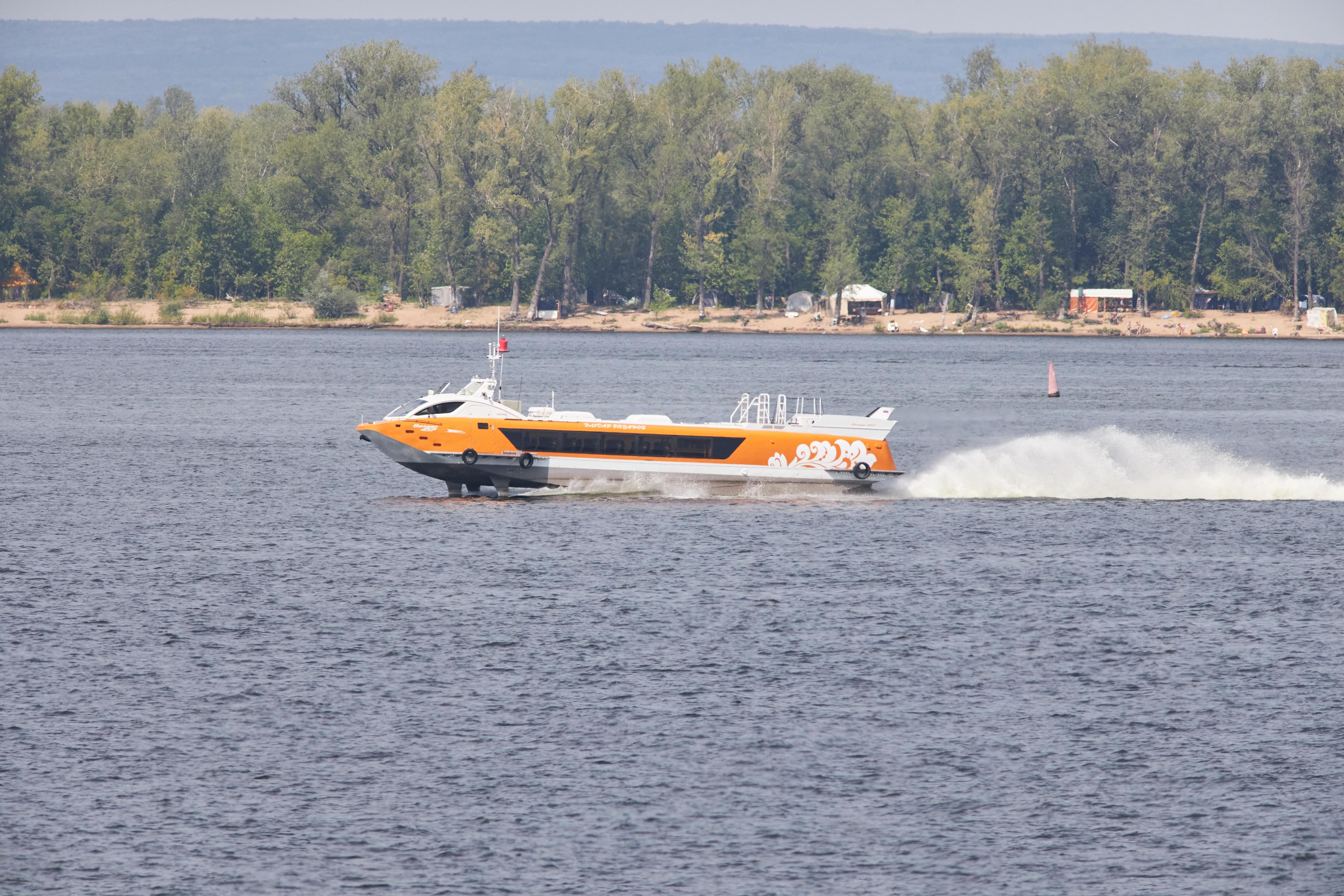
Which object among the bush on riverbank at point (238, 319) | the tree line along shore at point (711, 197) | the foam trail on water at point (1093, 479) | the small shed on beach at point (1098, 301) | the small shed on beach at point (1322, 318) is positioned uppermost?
the tree line along shore at point (711, 197)

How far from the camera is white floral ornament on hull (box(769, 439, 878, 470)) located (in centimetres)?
5031

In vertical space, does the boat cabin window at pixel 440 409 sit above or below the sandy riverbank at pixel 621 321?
below

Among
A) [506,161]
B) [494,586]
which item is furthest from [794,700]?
[506,161]

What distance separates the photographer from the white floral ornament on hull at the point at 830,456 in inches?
1981

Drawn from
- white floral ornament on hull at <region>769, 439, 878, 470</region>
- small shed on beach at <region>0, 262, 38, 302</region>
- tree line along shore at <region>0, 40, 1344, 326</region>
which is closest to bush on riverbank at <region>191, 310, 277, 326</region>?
tree line along shore at <region>0, 40, 1344, 326</region>

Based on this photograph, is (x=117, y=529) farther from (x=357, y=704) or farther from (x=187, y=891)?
(x=187, y=891)

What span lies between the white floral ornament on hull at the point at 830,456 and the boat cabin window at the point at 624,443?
201 centimetres

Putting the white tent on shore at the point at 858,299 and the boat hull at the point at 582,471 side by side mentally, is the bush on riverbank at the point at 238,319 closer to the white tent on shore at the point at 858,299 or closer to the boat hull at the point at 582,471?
the white tent on shore at the point at 858,299

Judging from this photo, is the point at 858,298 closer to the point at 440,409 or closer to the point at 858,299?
the point at 858,299

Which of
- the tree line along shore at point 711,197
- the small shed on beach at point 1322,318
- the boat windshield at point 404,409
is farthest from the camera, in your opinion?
the small shed on beach at point 1322,318

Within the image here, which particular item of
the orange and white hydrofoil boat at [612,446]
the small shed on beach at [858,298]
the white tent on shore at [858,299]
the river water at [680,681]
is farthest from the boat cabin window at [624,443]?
the small shed on beach at [858,298]

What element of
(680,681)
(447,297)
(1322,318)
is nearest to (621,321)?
(447,297)

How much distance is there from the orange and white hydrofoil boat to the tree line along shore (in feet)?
389

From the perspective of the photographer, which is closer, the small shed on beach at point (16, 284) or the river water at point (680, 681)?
the river water at point (680, 681)
